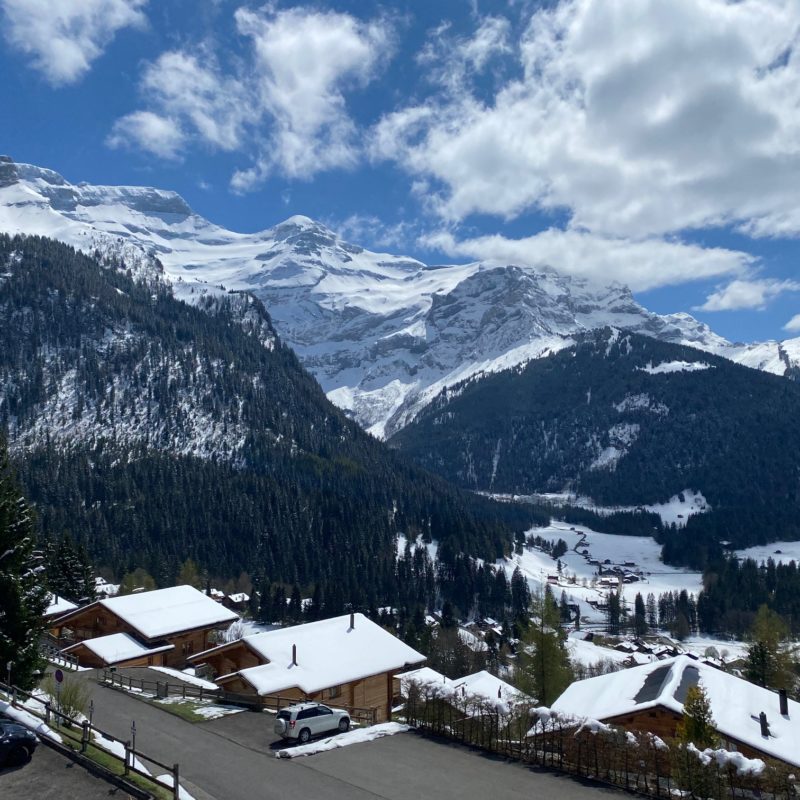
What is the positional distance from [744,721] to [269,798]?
3127 cm

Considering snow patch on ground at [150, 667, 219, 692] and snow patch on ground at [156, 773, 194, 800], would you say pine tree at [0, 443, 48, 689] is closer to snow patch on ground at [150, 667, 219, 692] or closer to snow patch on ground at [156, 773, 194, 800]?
snow patch on ground at [156, 773, 194, 800]

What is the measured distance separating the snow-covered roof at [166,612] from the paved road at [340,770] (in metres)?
31.4

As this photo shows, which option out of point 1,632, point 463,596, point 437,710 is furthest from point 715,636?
point 1,632

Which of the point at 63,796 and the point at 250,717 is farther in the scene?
the point at 250,717

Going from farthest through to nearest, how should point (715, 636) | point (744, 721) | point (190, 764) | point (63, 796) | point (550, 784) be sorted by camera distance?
point (715, 636), point (744, 721), point (190, 764), point (550, 784), point (63, 796)

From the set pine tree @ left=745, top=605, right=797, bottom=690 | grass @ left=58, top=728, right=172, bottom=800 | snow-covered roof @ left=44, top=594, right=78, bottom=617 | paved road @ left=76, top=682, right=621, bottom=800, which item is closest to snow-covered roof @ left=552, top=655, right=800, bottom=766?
paved road @ left=76, top=682, right=621, bottom=800

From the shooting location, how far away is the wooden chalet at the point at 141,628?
6531 centimetres

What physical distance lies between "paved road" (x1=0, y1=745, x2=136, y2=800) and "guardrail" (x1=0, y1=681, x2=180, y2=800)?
1.04 meters

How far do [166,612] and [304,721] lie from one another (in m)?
41.8

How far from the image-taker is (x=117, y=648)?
6575 centimetres

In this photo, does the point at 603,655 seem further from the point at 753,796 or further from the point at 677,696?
the point at 753,796

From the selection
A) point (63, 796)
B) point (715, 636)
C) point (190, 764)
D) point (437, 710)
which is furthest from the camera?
point (715, 636)

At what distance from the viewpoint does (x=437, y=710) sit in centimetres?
3728

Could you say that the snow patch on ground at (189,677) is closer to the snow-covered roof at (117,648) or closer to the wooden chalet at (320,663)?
the wooden chalet at (320,663)
